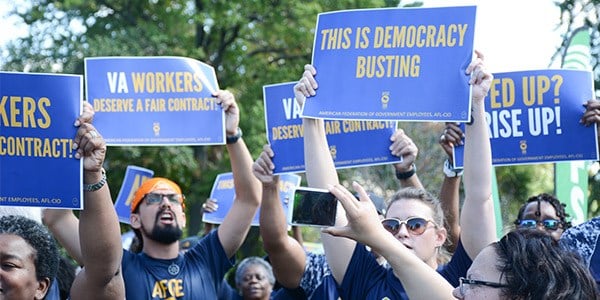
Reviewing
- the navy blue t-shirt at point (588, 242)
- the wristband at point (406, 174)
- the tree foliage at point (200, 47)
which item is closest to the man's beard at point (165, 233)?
the wristband at point (406, 174)

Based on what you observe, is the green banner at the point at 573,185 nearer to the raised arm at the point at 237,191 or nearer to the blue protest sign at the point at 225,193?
the blue protest sign at the point at 225,193

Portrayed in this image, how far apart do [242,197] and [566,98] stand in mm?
1939

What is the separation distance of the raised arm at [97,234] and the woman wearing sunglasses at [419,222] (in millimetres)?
933

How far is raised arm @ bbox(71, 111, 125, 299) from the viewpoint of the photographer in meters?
3.87

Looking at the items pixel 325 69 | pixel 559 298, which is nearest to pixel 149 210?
pixel 325 69

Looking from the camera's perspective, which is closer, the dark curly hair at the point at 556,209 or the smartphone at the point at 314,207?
the smartphone at the point at 314,207

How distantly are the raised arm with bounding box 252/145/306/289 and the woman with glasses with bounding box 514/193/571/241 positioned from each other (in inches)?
56.0

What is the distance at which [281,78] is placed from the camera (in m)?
20.8

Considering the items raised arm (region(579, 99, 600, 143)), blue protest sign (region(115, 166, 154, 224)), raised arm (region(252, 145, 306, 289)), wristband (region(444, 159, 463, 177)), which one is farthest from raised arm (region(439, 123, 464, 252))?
blue protest sign (region(115, 166, 154, 224))

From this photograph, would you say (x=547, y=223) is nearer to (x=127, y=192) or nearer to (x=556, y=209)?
(x=556, y=209)

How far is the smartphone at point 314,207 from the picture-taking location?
407 centimetres

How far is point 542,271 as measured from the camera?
2.89m

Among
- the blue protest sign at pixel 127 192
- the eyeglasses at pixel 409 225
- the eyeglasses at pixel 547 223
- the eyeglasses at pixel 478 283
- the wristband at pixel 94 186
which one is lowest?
the eyeglasses at pixel 478 283

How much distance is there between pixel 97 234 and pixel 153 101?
7.58 feet
